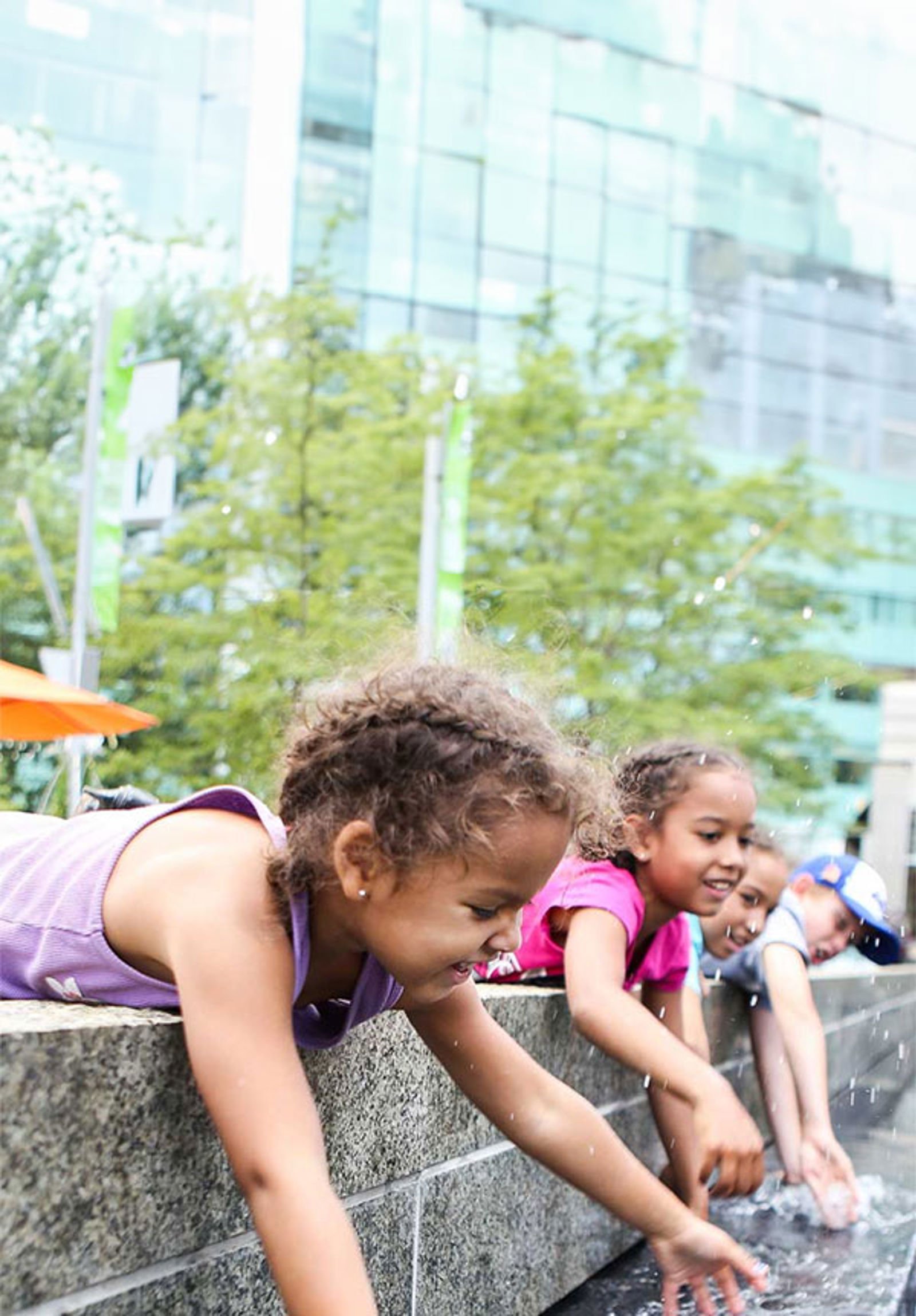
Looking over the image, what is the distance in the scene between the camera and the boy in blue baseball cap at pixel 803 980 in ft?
14.2

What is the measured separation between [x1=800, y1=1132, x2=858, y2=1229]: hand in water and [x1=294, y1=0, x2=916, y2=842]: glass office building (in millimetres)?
17137

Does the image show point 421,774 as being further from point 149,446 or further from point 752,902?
point 149,446

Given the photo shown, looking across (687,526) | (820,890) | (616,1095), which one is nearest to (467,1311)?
(616,1095)

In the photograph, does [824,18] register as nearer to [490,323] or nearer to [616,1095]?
[490,323]

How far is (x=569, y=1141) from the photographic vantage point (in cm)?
245

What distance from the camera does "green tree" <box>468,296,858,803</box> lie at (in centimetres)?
1819

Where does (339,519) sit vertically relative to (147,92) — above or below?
below

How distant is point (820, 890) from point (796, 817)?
16.5 metres

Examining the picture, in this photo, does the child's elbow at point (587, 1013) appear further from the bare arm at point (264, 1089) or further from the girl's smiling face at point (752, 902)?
the girl's smiling face at point (752, 902)

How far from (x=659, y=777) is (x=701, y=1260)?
1251 millimetres

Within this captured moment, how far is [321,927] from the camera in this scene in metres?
2.04

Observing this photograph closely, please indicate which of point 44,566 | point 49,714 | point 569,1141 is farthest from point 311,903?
point 44,566

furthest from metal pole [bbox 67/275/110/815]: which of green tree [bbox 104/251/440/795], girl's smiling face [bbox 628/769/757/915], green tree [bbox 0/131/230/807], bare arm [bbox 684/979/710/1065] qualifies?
girl's smiling face [bbox 628/769/757/915]

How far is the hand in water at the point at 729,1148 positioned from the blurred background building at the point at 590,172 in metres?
17.1
